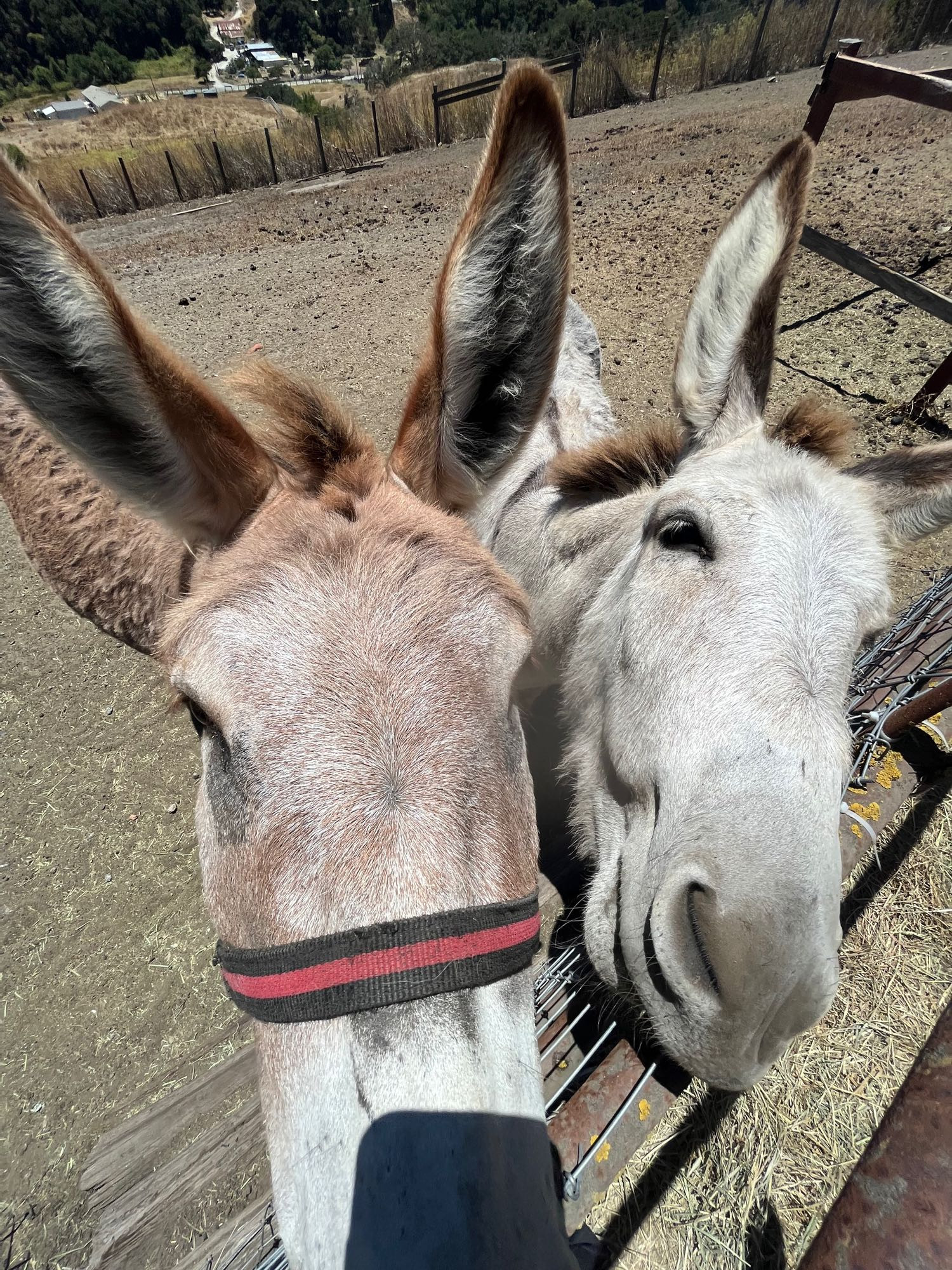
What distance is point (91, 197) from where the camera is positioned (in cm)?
1568

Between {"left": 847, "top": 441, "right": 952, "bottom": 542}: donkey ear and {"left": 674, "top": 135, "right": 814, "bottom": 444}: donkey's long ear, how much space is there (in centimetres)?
54

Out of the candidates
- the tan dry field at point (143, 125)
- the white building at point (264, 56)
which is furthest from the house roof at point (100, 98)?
the white building at point (264, 56)

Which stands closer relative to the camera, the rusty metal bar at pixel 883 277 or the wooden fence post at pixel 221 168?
the rusty metal bar at pixel 883 277

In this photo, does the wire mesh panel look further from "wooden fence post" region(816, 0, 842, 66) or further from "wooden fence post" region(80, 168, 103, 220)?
"wooden fence post" region(816, 0, 842, 66)

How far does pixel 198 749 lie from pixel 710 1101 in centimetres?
399

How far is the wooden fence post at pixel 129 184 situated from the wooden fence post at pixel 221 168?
7.72 feet

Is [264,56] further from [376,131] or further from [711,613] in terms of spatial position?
[711,613]

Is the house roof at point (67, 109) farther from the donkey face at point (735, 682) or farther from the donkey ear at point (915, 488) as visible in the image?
the donkey ear at point (915, 488)

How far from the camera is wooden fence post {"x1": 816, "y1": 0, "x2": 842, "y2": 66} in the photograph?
Answer: 2191 centimetres

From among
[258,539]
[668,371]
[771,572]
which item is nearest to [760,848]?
[771,572]

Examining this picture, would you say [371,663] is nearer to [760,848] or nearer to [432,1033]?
[432,1033]

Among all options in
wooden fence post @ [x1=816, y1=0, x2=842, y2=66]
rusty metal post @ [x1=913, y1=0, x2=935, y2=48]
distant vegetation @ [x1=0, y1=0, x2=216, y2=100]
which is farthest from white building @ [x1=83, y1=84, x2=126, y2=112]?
rusty metal post @ [x1=913, y1=0, x2=935, y2=48]

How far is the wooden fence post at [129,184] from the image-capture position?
15.7 m

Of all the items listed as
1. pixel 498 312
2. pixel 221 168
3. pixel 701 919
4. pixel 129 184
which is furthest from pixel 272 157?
pixel 701 919
